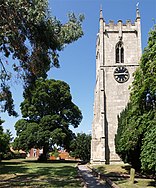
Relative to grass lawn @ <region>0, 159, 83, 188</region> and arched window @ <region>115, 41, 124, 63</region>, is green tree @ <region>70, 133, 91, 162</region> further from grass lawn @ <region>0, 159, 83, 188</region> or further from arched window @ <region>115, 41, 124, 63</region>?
grass lawn @ <region>0, 159, 83, 188</region>

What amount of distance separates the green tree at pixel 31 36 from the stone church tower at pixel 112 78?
2436cm

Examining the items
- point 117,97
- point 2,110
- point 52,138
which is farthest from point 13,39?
point 52,138

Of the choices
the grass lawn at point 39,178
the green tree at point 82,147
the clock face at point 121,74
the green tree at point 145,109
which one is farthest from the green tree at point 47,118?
the green tree at point 145,109

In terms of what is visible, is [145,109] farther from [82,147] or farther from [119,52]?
[82,147]

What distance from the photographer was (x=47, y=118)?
4631 centimetres

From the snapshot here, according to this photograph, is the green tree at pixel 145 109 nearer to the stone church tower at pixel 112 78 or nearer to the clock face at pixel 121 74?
the stone church tower at pixel 112 78

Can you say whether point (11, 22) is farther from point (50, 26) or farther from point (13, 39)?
point (50, 26)

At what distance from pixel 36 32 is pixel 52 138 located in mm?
32118

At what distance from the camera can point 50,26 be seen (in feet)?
46.4

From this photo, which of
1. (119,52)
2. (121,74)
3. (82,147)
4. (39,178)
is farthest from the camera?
(82,147)

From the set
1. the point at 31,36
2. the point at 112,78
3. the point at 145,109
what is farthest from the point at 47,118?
the point at 31,36

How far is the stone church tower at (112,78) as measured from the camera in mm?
39125

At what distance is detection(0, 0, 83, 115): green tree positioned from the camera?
1261cm

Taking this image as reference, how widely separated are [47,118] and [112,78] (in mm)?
12623
